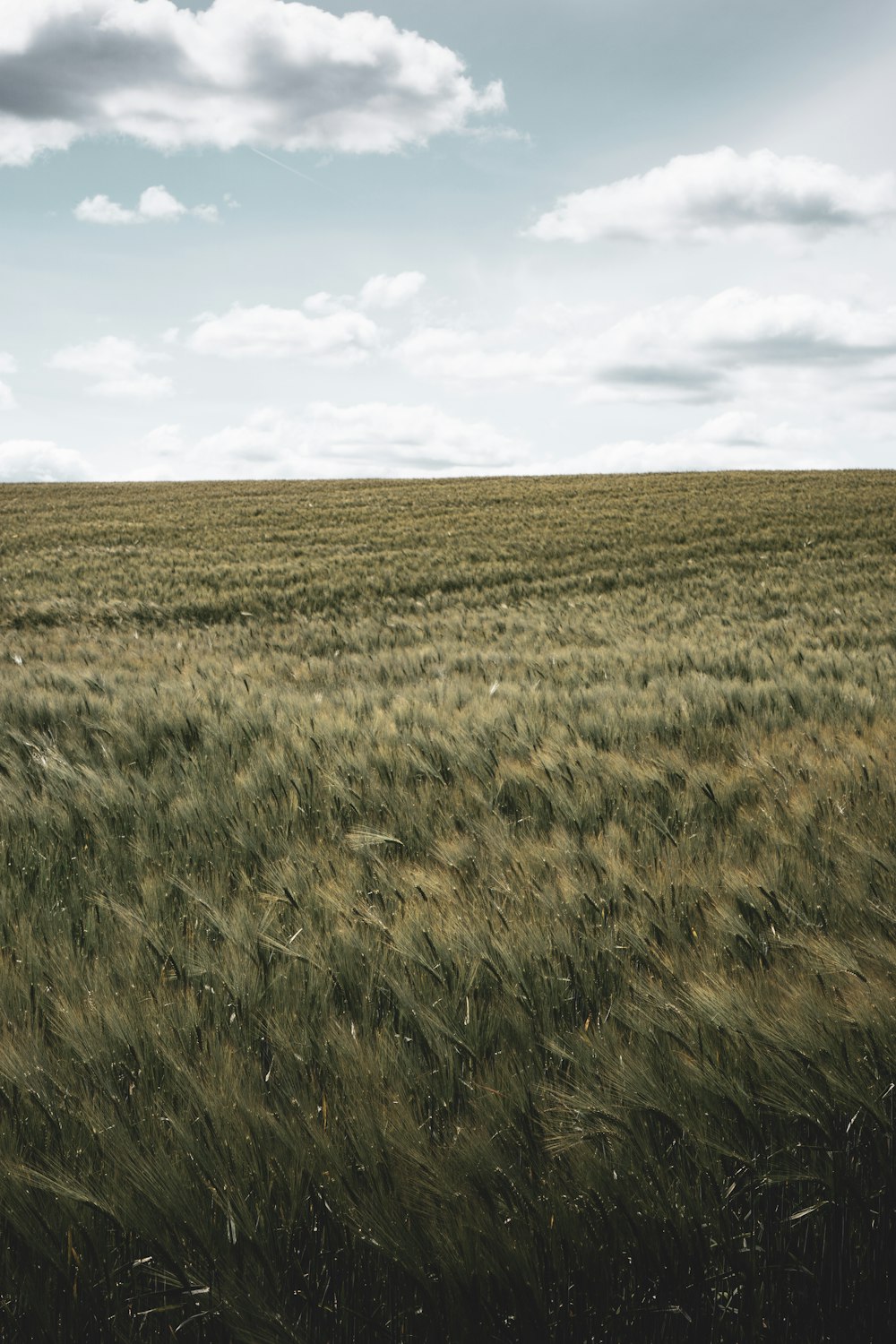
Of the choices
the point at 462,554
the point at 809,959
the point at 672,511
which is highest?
the point at 672,511

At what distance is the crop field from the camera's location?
41.6 inches

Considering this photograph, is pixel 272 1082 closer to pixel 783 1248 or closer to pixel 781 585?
pixel 783 1248

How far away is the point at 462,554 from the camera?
747 inches

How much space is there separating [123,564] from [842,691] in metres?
17.6

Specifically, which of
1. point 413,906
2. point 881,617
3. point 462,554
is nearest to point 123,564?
point 462,554

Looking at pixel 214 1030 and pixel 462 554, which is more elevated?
pixel 462 554

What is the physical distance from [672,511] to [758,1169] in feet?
86.4

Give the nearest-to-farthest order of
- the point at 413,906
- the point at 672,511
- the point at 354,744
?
the point at 413,906, the point at 354,744, the point at 672,511

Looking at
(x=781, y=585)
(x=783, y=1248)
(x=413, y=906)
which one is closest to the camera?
(x=783, y=1248)

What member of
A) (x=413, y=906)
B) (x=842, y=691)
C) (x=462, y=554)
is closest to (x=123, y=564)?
(x=462, y=554)

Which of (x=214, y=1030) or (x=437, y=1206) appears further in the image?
(x=214, y=1030)

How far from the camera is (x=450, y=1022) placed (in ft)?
5.10

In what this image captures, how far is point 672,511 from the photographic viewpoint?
1014 inches

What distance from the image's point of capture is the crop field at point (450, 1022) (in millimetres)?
1058
